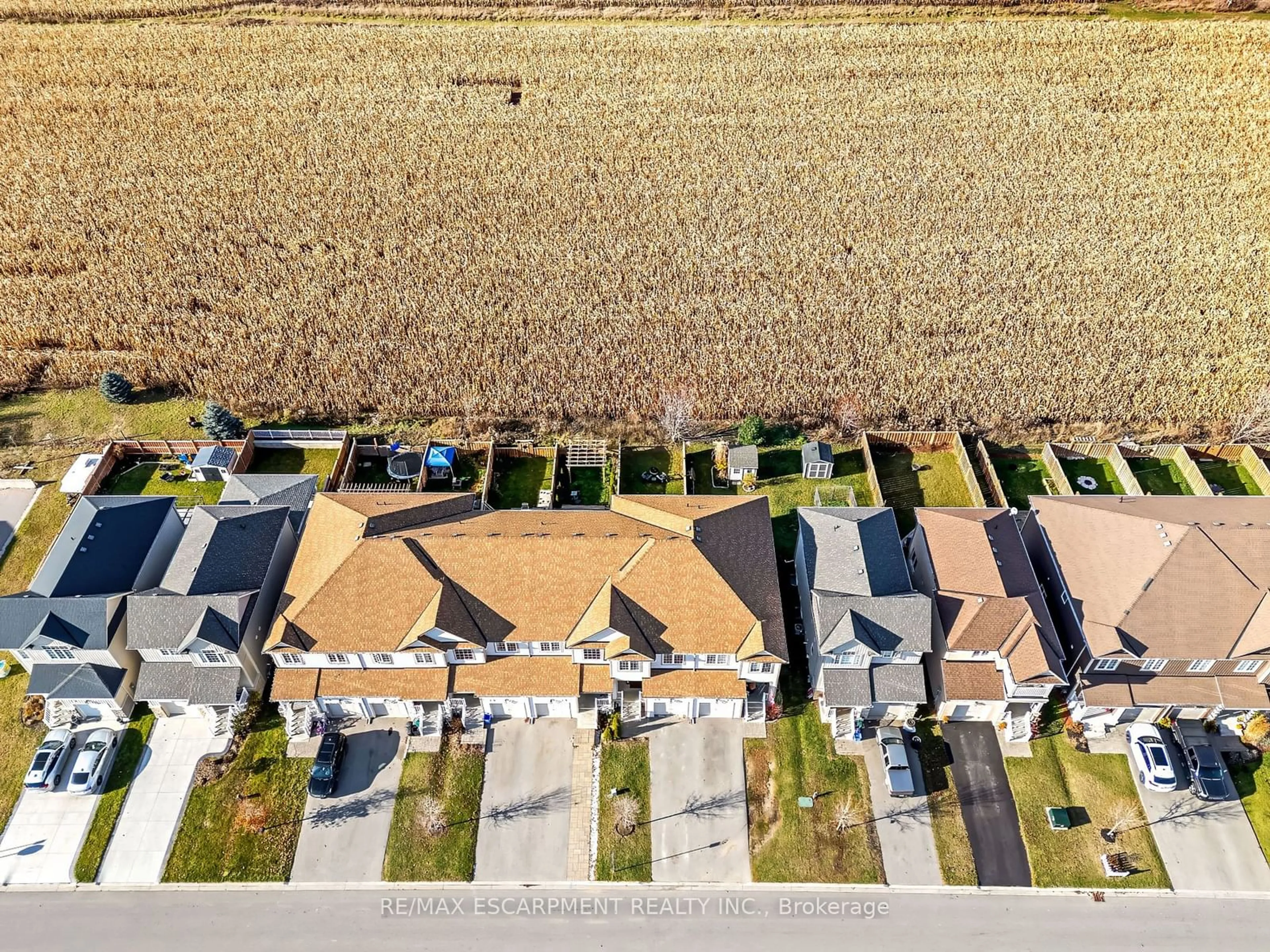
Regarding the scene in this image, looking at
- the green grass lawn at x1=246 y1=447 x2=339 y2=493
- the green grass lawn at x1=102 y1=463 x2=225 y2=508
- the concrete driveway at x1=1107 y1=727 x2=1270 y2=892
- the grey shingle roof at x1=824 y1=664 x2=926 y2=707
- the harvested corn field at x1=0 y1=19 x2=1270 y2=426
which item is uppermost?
the harvested corn field at x1=0 y1=19 x2=1270 y2=426

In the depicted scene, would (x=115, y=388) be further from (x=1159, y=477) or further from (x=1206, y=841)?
(x=1159, y=477)

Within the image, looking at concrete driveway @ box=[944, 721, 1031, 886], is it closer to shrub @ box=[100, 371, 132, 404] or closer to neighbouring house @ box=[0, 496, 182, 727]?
neighbouring house @ box=[0, 496, 182, 727]

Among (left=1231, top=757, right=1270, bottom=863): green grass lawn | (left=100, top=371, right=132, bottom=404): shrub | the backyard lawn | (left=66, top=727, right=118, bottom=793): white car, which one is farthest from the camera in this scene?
(left=100, top=371, right=132, bottom=404): shrub

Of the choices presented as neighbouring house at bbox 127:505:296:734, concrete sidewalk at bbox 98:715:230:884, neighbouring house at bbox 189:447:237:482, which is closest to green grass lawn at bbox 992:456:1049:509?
neighbouring house at bbox 127:505:296:734

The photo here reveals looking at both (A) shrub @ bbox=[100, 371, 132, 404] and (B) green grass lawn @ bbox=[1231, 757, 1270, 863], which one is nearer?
(B) green grass lawn @ bbox=[1231, 757, 1270, 863]

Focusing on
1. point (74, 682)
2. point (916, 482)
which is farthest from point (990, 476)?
point (74, 682)

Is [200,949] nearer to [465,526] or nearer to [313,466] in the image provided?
[465,526]

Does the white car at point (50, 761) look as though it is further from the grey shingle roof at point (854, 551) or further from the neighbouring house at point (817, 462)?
the neighbouring house at point (817, 462)
